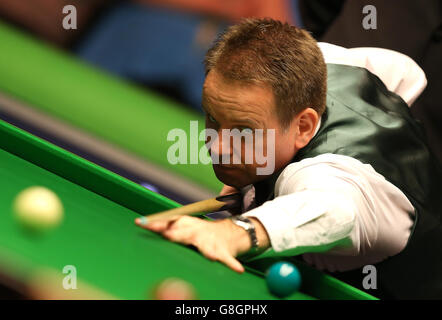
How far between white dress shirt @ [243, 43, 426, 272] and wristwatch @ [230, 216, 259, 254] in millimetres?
24

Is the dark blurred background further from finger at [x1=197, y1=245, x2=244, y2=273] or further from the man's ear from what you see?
finger at [x1=197, y1=245, x2=244, y2=273]

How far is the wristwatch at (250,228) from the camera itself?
1.37 metres

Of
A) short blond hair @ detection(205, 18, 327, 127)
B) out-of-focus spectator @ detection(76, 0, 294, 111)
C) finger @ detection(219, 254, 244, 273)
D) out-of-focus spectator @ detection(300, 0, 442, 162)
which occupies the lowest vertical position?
finger @ detection(219, 254, 244, 273)

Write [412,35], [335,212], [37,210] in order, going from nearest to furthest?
[37,210] → [335,212] → [412,35]

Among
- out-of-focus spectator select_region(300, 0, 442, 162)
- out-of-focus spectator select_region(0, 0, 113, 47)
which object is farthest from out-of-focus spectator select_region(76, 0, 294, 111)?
out-of-focus spectator select_region(300, 0, 442, 162)

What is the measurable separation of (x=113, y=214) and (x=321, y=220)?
1.48 feet

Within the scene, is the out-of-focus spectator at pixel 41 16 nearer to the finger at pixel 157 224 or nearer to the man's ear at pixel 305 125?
the man's ear at pixel 305 125

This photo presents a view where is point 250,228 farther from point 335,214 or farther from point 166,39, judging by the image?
point 166,39

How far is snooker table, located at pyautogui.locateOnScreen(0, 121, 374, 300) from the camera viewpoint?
1184 millimetres

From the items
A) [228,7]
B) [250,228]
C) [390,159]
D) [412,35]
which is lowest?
[250,228]

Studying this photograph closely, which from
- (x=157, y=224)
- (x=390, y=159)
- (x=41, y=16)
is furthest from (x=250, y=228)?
(x=41, y=16)

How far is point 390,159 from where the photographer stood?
67.2 inches

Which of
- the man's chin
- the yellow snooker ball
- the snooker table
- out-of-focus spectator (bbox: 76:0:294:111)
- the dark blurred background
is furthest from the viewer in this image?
out-of-focus spectator (bbox: 76:0:294:111)

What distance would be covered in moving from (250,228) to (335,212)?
0.17 metres
